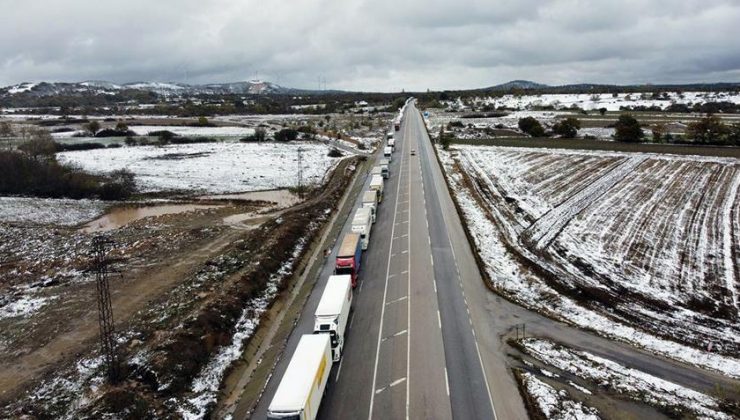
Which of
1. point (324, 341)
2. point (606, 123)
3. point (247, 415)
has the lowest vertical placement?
point (247, 415)

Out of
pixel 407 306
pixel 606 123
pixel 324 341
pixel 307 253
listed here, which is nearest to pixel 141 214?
pixel 307 253

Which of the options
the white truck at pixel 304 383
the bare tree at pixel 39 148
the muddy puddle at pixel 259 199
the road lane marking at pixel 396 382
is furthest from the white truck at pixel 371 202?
the bare tree at pixel 39 148

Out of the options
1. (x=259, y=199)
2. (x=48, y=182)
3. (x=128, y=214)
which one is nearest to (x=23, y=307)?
(x=128, y=214)

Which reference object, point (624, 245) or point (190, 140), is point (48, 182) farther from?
point (624, 245)

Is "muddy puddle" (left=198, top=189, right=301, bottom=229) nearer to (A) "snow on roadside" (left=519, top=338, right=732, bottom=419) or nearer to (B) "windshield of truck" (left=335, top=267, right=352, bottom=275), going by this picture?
(B) "windshield of truck" (left=335, top=267, right=352, bottom=275)

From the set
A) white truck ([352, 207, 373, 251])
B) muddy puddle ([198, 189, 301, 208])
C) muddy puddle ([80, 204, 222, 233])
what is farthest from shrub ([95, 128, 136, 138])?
white truck ([352, 207, 373, 251])

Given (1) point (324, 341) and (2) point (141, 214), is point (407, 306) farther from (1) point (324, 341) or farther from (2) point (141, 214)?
(2) point (141, 214)

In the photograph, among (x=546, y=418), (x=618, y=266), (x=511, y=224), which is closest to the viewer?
(x=546, y=418)
